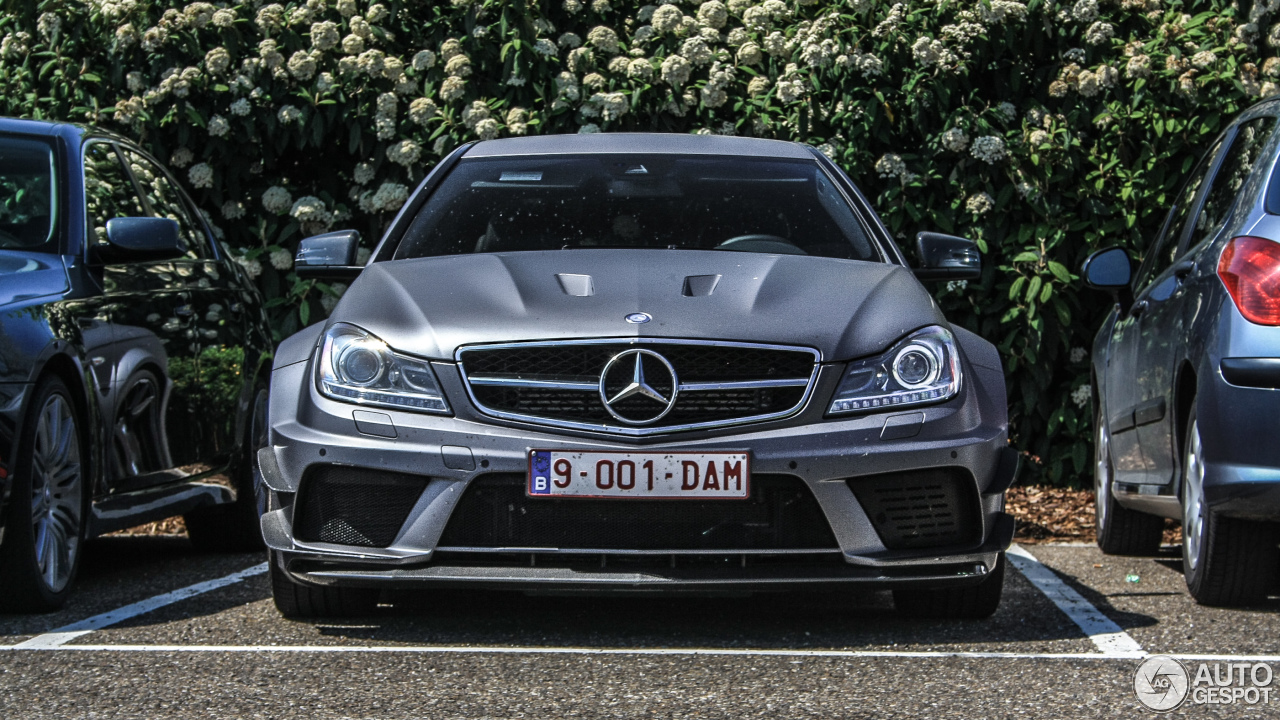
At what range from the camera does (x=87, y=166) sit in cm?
638

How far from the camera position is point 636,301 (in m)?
4.86

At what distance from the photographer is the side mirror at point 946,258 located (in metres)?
5.84

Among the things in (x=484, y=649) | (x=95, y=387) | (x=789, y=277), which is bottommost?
(x=484, y=649)

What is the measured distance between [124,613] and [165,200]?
2.29 metres

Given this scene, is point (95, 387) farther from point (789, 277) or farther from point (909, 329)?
point (909, 329)

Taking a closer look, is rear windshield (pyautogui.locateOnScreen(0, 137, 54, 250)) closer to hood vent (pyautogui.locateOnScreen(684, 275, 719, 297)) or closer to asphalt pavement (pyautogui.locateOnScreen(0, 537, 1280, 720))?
asphalt pavement (pyautogui.locateOnScreen(0, 537, 1280, 720))

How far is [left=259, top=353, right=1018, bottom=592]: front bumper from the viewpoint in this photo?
181 inches

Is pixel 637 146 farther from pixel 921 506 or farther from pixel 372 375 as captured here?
pixel 921 506

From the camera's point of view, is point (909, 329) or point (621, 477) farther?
point (909, 329)

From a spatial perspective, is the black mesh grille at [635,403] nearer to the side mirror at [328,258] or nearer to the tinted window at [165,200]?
the side mirror at [328,258]

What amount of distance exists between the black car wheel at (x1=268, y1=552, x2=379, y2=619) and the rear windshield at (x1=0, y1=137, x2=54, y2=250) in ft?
4.97

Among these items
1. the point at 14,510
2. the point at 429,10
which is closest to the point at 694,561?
the point at 14,510

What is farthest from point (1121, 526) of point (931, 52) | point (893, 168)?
point (931, 52)

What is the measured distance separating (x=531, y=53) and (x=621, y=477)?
519cm
